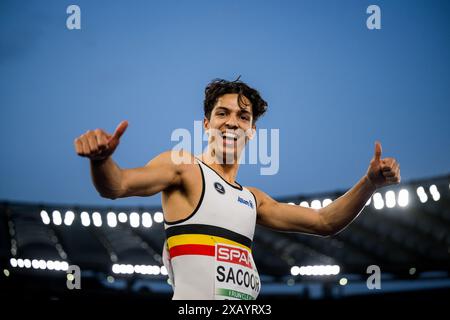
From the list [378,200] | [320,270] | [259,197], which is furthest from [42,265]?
[259,197]

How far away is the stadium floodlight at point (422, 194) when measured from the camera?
13281 millimetres

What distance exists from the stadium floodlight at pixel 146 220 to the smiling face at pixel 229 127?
15.6m

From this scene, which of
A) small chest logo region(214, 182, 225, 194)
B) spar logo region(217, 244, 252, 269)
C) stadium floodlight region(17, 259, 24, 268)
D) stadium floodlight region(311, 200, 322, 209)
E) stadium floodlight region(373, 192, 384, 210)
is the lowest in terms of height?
spar logo region(217, 244, 252, 269)

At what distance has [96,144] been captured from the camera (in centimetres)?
228

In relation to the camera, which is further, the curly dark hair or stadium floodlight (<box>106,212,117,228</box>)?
stadium floodlight (<box>106,212,117,228</box>)

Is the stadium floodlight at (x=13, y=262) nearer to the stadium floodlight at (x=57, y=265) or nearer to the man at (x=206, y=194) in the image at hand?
the stadium floodlight at (x=57, y=265)

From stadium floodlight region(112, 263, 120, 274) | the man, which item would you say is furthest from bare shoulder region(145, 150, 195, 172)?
stadium floodlight region(112, 263, 120, 274)

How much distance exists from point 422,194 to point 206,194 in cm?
1190

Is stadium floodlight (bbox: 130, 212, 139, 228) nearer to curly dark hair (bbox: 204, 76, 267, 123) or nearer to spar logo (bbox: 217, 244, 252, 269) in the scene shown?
curly dark hair (bbox: 204, 76, 267, 123)

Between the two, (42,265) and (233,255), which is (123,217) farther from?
(233,255)

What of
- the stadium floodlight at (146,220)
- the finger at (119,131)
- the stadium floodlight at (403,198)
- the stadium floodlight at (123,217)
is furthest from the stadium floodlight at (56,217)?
the finger at (119,131)

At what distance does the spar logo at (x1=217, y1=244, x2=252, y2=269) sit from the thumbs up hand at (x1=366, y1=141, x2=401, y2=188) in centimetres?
104

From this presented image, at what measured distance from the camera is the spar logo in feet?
9.01
